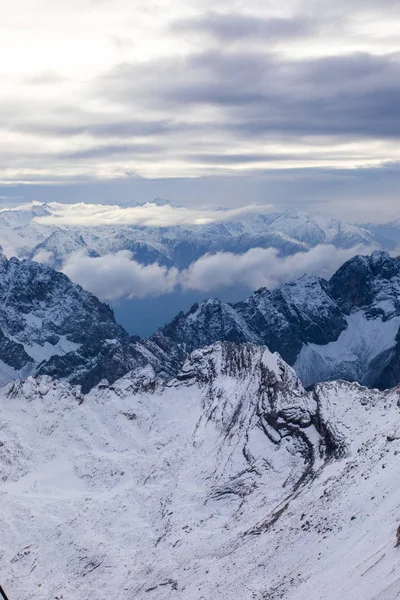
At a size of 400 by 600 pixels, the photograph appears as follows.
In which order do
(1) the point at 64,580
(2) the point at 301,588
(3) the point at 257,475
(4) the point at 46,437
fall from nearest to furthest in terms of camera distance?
1. (2) the point at 301,588
2. (1) the point at 64,580
3. (3) the point at 257,475
4. (4) the point at 46,437

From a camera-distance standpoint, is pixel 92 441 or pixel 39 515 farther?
pixel 92 441

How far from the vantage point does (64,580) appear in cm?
13975

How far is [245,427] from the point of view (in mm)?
175250

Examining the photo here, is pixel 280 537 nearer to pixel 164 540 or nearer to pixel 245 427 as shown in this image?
pixel 164 540

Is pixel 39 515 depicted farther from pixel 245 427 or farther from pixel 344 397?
pixel 344 397

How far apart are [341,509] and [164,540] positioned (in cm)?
4370

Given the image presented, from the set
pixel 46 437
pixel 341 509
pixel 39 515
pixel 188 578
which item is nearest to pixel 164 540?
pixel 188 578

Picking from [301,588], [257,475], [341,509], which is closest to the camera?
[301,588]

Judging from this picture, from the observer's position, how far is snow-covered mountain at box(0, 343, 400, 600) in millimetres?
110125

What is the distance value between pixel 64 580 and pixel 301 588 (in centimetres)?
5697

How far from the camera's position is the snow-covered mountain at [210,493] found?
110m

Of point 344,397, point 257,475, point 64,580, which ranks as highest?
point 344,397

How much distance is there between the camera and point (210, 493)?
158m

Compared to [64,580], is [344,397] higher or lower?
higher
